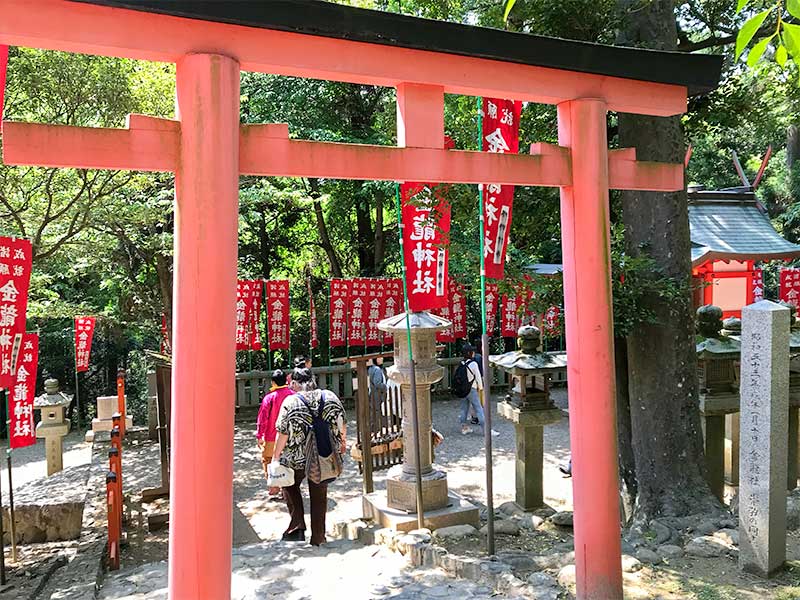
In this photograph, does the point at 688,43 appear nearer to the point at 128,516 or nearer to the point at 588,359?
the point at 588,359

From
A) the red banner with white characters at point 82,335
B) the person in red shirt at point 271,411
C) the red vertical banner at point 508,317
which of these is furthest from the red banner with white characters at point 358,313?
the person in red shirt at point 271,411

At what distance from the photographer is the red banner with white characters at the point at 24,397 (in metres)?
6.62

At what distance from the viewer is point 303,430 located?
6.27 meters

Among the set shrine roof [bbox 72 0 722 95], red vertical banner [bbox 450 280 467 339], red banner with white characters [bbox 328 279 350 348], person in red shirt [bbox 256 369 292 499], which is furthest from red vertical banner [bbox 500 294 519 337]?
shrine roof [bbox 72 0 722 95]

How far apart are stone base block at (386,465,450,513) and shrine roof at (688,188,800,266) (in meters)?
8.71

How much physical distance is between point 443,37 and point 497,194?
2.07 meters

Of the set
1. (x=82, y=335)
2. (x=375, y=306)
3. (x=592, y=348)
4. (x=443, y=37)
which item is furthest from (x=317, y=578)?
(x=375, y=306)

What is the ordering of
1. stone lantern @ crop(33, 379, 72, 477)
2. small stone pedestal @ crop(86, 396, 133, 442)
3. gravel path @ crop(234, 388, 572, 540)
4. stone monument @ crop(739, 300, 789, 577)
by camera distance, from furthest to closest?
small stone pedestal @ crop(86, 396, 133, 442) → stone lantern @ crop(33, 379, 72, 477) → gravel path @ crop(234, 388, 572, 540) → stone monument @ crop(739, 300, 789, 577)

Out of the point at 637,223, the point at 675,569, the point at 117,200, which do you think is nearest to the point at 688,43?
the point at 637,223

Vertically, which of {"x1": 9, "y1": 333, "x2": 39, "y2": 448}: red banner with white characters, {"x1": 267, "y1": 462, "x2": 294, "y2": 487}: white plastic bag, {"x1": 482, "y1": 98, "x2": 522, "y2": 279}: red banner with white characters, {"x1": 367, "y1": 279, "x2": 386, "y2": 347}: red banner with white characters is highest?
{"x1": 482, "y1": 98, "x2": 522, "y2": 279}: red banner with white characters

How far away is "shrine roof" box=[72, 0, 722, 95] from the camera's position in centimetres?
301

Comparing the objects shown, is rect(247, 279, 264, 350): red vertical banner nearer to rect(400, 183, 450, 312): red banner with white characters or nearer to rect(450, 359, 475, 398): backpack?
rect(450, 359, 475, 398): backpack

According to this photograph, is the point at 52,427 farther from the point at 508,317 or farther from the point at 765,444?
the point at 765,444

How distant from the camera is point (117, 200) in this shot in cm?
998
